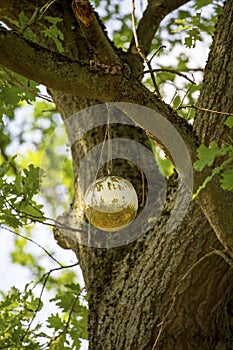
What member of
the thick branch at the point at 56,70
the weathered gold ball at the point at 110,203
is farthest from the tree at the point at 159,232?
the weathered gold ball at the point at 110,203

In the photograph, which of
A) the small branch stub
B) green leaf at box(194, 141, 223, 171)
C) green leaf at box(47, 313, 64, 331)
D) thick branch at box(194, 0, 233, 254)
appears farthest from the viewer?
green leaf at box(47, 313, 64, 331)

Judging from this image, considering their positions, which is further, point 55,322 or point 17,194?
point 55,322

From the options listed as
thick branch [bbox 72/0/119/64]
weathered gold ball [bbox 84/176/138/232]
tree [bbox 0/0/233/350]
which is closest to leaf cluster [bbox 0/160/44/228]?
tree [bbox 0/0/233/350]

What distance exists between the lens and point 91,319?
2912 mm

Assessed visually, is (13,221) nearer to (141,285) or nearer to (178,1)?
(141,285)

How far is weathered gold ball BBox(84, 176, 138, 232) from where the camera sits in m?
2.23

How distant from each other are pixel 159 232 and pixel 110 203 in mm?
622

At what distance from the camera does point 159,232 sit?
281 centimetres

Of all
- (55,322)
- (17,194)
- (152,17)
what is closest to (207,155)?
(17,194)

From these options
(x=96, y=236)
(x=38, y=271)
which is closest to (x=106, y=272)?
(x=96, y=236)

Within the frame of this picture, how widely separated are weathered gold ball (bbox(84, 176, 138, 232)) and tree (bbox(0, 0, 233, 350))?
0.18 m

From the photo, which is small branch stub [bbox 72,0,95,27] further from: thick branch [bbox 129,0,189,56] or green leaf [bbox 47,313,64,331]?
green leaf [bbox 47,313,64,331]

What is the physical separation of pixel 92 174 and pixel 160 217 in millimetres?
439

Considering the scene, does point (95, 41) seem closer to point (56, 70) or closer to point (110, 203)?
point (56, 70)
